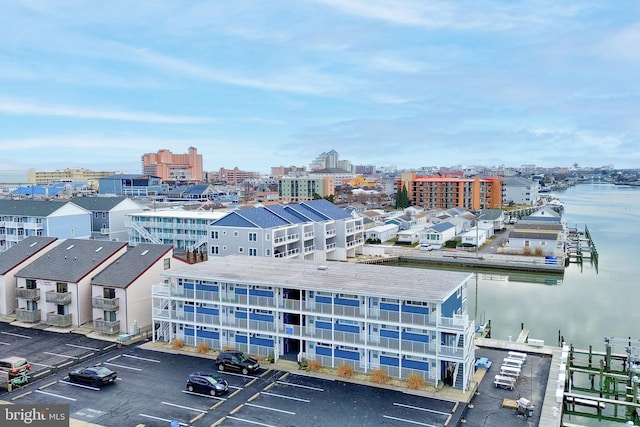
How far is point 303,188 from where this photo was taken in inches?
4082

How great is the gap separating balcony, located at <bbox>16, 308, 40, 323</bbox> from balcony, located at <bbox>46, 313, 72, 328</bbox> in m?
0.86

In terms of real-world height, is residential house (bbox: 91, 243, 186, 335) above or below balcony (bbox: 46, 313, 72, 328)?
above

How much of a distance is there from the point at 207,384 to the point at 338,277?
20.6 feet

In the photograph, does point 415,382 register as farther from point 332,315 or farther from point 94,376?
point 94,376

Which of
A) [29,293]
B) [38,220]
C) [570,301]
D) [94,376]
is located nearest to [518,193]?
[570,301]

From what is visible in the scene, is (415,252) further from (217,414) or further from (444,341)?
(217,414)

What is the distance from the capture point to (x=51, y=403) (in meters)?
15.9

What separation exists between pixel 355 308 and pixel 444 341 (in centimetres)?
313

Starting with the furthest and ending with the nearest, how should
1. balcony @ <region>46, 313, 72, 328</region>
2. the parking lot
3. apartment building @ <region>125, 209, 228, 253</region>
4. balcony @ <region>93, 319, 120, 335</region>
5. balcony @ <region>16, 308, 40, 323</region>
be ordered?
apartment building @ <region>125, 209, 228, 253</region> < balcony @ <region>16, 308, 40, 323</region> < balcony @ <region>46, 313, 72, 328</region> < balcony @ <region>93, 319, 120, 335</region> < the parking lot

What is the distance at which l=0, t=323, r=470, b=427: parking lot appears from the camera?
49.0 feet

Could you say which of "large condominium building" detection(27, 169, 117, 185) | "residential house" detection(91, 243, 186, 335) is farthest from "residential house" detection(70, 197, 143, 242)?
"large condominium building" detection(27, 169, 117, 185)

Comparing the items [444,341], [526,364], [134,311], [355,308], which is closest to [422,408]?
[444,341]

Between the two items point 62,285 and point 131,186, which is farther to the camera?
point 131,186

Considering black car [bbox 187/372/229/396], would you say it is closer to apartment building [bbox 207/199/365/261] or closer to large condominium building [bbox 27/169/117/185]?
apartment building [bbox 207/199/365/261]
